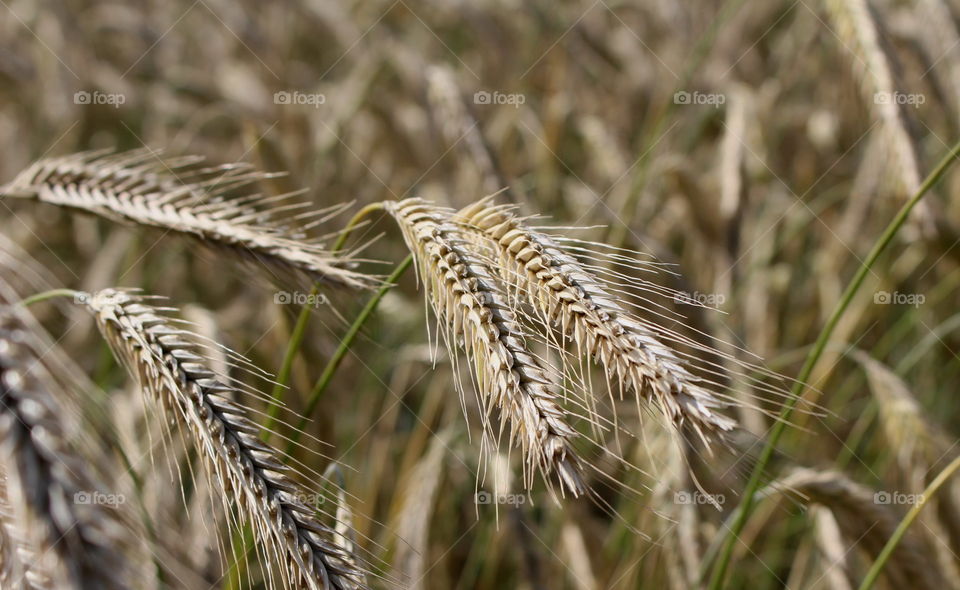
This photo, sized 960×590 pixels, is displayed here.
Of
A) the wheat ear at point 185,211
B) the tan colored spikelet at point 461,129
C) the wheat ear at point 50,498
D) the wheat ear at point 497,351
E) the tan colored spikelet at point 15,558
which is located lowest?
the tan colored spikelet at point 15,558

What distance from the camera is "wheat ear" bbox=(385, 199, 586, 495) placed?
2.63ft

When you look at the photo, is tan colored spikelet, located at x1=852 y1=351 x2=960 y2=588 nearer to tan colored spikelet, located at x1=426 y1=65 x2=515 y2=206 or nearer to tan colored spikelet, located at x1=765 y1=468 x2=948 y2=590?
tan colored spikelet, located at x1=765 y1=468 x2=948 y2=590

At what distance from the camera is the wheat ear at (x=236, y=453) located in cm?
88

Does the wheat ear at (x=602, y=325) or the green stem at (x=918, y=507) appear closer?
the wheat ear at (x=602, y=325)

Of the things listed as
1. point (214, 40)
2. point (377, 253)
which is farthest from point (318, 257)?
point (214, 40)

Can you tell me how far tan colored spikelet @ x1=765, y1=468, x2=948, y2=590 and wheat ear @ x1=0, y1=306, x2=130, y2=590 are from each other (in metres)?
1.06

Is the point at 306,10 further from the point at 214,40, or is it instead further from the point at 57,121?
the point at 57,121

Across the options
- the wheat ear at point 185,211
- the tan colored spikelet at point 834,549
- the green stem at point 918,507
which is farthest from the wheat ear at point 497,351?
the tan colored spikelet at point 834,549

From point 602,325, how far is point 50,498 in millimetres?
552

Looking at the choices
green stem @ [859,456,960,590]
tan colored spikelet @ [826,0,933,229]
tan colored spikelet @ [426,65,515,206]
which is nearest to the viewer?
green stem @ [859,456,960,590]

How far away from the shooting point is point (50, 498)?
73 centimetres

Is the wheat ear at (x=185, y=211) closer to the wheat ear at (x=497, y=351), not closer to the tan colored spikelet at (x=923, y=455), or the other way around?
the wheat ear at (x=497, y=351)

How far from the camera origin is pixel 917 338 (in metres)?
2.61

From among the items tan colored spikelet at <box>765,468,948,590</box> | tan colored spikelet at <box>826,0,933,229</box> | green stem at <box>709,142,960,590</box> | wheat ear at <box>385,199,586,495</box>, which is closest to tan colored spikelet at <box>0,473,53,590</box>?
wheat ear at <box>385,199,586,495</box>
